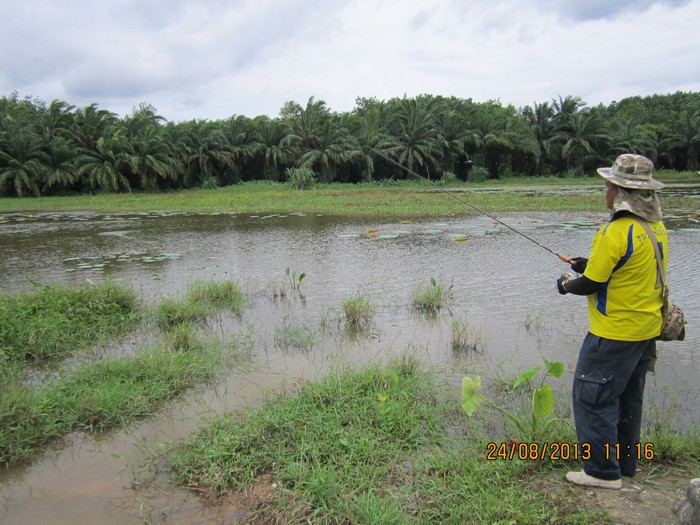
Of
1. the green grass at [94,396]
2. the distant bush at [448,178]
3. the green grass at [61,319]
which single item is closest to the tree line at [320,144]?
the distant bush at [448,178]

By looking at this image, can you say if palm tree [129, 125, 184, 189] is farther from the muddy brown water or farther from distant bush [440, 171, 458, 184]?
distant bush [440, 171, 458, 184]

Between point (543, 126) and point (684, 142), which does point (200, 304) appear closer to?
point (543, 126)

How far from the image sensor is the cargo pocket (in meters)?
2.34

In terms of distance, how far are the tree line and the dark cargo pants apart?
2724 cm

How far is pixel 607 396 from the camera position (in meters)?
2.34

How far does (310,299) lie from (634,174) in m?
4.62

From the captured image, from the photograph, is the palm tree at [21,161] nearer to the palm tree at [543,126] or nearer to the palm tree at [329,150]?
the palm tree at [329,150]

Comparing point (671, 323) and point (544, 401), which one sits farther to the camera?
point (544, 401)

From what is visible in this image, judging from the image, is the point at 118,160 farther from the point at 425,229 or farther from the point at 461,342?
the point at 461,342

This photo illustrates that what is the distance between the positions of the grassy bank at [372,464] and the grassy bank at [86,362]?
2.71 ft

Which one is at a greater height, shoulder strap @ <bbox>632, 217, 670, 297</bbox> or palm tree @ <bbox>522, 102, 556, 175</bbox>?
palm tree @ <bbox>522, 102, 556, 175</bbox>

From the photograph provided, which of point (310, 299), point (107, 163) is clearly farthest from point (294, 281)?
point (107, 163)

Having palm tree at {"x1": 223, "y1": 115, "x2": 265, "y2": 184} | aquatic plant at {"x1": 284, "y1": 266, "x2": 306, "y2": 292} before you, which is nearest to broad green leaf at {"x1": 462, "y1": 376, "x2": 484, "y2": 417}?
aquatic plant at {"x1": 284, "y1": 266, "x2": 306, "y2": 292}

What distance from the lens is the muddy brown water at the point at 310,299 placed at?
278 cm
